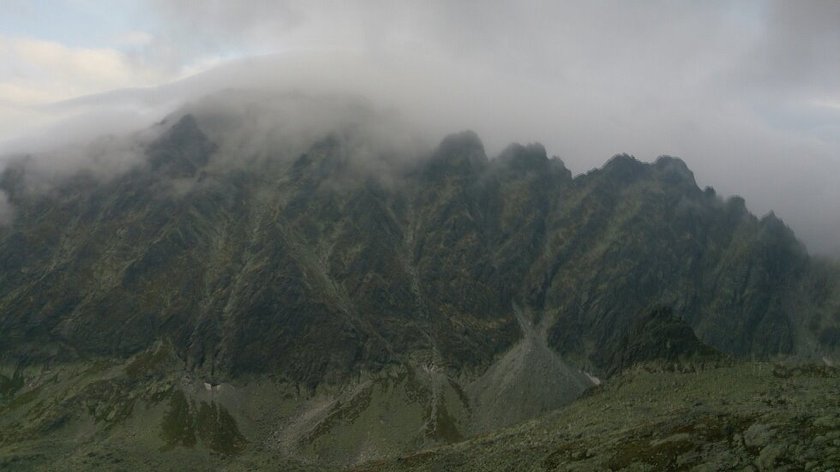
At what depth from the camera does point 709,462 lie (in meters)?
111

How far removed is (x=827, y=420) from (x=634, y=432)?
44.1 m

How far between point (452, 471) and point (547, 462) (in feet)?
103

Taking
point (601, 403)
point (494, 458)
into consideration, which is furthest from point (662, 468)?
point (601, 403)

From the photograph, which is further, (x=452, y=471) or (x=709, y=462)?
(x=452, y=471)

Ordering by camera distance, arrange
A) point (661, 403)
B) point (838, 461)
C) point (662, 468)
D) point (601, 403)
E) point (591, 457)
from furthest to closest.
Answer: point (601, 403) → point (661, 403) → point (591, 457) → point (662, 468) → point (838, 461)

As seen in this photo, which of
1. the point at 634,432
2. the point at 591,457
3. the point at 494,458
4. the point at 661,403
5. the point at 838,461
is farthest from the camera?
the point at 661,403

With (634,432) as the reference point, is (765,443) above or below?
above

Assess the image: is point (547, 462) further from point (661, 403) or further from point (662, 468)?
point (661, 403)

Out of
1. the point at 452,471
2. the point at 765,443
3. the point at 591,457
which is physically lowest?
the point at 452,471

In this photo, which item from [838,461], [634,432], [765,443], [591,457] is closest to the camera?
[838,461]

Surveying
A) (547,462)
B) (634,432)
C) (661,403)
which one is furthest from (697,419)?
(661,403)

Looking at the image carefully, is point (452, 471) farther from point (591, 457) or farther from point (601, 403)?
point (601, 403)

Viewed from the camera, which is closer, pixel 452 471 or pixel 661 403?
pixel 452 471

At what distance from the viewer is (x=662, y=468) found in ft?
384
